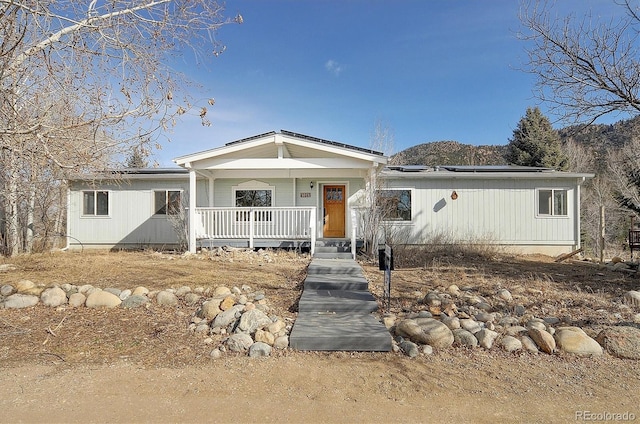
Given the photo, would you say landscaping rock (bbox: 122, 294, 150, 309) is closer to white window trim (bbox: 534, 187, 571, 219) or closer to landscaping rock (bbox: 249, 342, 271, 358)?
A: landscaping rock (bbox: 249, 342, 271, 358)

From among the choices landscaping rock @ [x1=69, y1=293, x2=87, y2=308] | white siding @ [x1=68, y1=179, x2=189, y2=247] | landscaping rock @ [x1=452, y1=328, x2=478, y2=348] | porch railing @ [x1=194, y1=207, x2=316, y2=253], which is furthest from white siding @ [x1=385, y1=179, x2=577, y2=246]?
landscaping rock @ [x1=69, y1=293, x2=87, y2=308]

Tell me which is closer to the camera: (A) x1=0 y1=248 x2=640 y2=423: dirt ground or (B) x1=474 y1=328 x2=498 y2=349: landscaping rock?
(A) x1=0 y1=248 x2=640 y2=423: dirt ground

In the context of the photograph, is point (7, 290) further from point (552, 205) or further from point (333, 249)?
point (552, 205)

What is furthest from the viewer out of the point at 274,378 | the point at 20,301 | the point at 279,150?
the point at 279,150

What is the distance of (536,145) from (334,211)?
62.7 feet

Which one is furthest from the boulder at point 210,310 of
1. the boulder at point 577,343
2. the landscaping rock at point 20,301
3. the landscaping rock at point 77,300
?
the boulder at point 577,343

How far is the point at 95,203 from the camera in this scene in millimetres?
13703

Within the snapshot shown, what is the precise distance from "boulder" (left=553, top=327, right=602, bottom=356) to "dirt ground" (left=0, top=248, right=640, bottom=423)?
0.38 ft

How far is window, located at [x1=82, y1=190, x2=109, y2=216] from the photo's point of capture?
13.7 meters

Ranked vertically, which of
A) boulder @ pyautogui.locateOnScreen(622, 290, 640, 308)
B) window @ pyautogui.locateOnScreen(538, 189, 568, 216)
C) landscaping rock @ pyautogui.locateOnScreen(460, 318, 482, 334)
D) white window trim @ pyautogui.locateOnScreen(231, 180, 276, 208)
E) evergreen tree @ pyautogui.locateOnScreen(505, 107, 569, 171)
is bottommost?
landscaping rock @ pyautogui.locateOnScreen(460, 318, 482, 334)

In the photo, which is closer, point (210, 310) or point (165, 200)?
point (210, 310)

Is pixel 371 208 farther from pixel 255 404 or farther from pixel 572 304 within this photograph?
pixel 255 404

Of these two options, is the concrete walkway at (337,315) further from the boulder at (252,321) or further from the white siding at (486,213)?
the white siding at (486,213)

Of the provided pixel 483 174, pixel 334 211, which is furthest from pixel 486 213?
pixel 334 211
